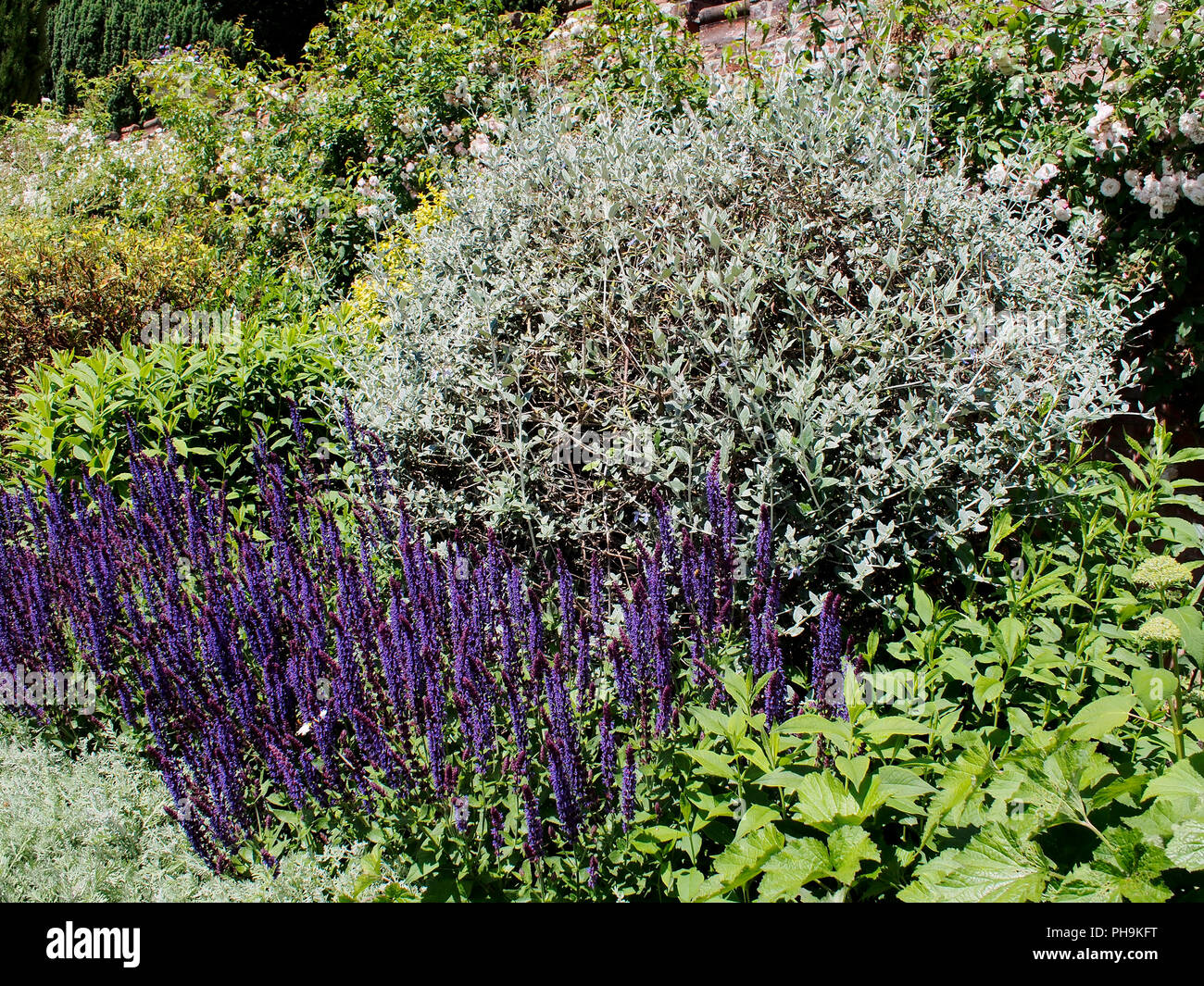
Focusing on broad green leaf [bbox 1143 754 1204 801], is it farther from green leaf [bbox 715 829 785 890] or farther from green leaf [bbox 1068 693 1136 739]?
green leaf [bbox 715 829 785 890]

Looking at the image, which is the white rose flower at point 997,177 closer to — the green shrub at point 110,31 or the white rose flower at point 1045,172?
the white rose flower at point 1045,172

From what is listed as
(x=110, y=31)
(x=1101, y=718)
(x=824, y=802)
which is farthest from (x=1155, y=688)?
(x=110, y=31)

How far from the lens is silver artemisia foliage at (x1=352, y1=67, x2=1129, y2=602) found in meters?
2.69

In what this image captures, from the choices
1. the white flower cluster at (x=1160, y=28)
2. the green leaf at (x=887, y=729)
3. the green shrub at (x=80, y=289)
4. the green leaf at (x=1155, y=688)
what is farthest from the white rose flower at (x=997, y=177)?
the green shrub at (x=80, y=289)

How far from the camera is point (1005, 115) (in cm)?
438

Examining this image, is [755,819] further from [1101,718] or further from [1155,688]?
[1155,688]

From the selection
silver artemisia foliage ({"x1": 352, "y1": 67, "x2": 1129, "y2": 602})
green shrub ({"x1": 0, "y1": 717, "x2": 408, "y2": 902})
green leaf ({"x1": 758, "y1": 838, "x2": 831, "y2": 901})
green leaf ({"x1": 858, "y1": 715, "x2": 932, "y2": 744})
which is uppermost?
silver artemisia foliage ({"x1": 352, "y1": 67, "x2": 1129, "y2": 602})

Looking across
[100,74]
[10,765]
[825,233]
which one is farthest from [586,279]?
[100,74]

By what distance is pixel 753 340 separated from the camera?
3.18 meters

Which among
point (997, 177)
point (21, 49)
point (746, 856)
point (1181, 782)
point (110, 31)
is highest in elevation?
point (110, 31)

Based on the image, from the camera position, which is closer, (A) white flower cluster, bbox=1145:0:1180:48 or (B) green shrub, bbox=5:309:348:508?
(A) white flower cluster, bbox=1145:0:1180:48

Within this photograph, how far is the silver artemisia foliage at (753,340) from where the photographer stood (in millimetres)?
2693

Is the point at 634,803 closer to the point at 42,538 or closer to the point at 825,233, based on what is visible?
the point at 825,233

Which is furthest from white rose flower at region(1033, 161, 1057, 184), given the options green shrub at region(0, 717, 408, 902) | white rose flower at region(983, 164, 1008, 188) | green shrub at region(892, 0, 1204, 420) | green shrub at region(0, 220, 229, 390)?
green shrub at region(0, 220, 229, 390)
